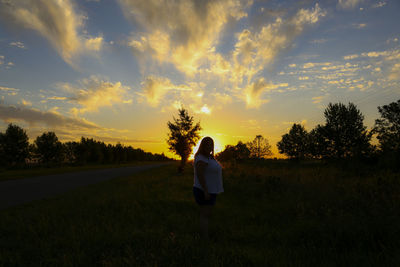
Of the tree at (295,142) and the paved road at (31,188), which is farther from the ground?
the tree at (295,142)

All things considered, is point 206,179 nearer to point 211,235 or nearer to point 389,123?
point 211,235

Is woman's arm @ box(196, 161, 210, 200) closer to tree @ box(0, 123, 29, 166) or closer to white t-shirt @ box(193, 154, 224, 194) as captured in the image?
white t-shirt @ box(193, 154, 224, 194)

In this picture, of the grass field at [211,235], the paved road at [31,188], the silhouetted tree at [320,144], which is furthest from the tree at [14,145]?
the silhouetted tree at [320,144]

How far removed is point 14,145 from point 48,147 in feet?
26.2

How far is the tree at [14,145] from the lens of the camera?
42.3 metres

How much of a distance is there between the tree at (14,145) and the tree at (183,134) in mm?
38638

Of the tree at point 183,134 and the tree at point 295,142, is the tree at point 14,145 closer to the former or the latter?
the tree at point 183,134

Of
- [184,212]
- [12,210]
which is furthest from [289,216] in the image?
[12,210]

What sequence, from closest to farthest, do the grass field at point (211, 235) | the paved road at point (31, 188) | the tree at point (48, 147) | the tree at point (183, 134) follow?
the grass field at point (211, 235)
the paved road at point (31, 188)
the tree at point (183, 134)
the tree at point (48, 147)

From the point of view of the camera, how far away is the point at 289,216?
5.99 meters

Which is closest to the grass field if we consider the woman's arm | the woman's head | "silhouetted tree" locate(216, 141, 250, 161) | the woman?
the woman

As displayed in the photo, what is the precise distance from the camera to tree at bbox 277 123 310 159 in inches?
2854

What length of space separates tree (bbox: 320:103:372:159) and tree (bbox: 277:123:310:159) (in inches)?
1127

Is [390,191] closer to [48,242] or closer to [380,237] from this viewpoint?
[380,237]
